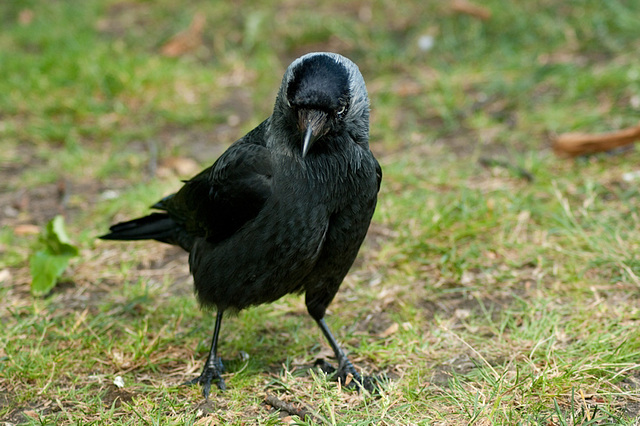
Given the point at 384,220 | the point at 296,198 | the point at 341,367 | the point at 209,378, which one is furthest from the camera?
the point at 384,220

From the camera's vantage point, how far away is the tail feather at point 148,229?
3.92m

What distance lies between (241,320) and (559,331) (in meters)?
1.71

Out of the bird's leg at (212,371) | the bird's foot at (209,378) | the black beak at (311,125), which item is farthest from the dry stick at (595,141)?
the bird's foot at (209,378)

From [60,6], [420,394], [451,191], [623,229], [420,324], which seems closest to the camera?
[420,394]

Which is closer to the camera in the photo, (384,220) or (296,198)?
(296,198)

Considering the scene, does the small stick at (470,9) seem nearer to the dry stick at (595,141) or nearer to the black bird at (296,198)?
the dry stick at (595,141)

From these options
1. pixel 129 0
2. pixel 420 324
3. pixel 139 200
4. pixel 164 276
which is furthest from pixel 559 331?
pixel 129 0

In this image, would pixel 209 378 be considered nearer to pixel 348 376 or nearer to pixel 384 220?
pixel 348 376

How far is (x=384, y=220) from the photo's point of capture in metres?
4.76

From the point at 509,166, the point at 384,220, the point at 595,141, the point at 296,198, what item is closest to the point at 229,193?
the point at 296,198

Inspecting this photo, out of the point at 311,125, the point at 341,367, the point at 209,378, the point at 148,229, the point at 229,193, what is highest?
the point at 311,125

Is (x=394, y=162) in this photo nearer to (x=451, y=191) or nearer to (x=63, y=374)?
(x=451, y=191)

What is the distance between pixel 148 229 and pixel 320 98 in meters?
1.58

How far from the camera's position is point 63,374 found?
3.36m
